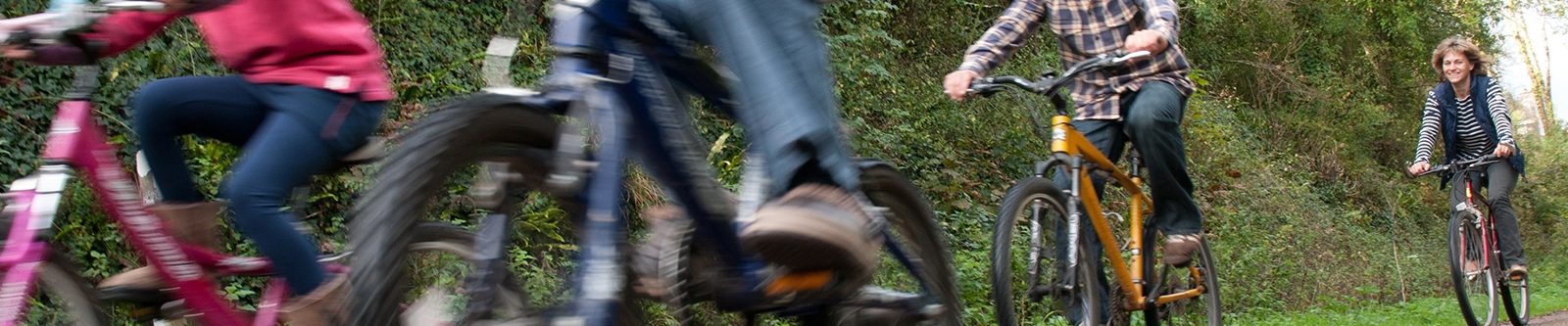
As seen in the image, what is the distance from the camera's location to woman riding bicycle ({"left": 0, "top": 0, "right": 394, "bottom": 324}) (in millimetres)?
2988

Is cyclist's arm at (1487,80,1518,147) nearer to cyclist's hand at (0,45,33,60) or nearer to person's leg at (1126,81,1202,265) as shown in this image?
person's leg at (1126,81,1202,265)

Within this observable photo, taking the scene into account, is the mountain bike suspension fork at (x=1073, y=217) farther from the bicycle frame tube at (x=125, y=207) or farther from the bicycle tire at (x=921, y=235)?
the bicycle frame tube at (x=125, y=207)

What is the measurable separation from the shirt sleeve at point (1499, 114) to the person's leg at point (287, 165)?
25.4 ft

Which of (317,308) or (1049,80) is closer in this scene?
(317,308)

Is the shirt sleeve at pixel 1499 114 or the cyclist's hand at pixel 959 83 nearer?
the cyclist's hand at pixel 959 83

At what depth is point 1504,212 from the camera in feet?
29.7

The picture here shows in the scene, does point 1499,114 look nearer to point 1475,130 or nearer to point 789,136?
point 1475,130

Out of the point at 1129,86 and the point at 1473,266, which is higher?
the point at 1129,86

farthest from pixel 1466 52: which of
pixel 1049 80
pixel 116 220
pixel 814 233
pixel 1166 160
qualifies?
pixel 116 220

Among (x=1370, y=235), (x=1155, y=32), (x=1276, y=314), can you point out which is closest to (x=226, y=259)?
(x=1155, y=32)

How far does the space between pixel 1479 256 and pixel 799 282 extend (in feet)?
24.9

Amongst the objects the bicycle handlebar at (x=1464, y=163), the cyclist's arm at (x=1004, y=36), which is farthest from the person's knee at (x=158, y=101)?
the bicycle handlebar at (x=1464, y=163)

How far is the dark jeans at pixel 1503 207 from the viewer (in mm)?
9078

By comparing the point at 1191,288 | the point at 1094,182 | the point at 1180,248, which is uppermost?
the point at 1094,182
